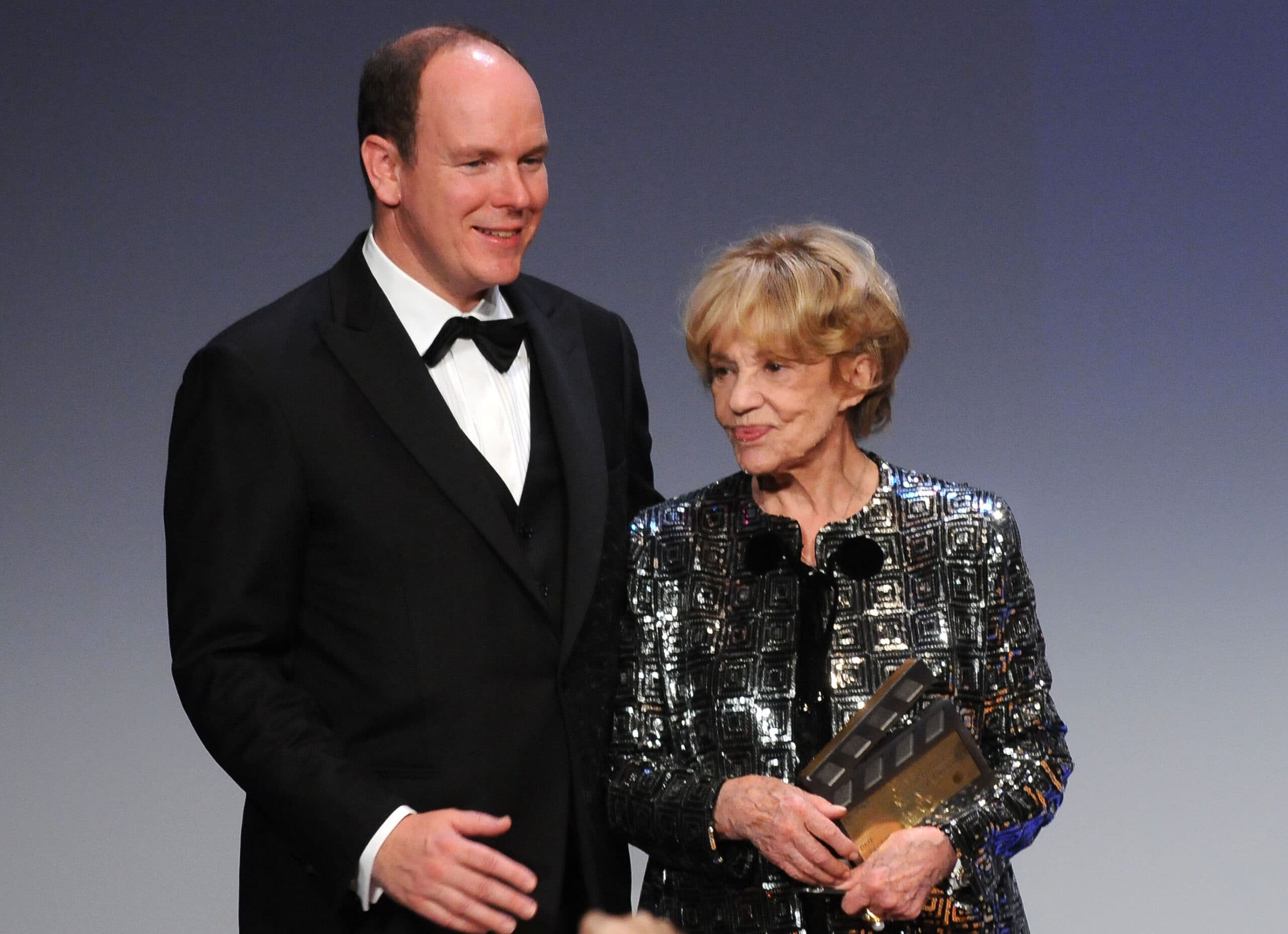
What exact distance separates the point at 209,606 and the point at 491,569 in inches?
14.3

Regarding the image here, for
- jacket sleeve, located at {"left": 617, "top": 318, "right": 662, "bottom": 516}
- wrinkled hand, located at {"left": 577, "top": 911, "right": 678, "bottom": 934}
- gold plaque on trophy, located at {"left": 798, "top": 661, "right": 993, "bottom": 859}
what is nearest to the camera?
wrinkled hand, located at {"left": 577, "top": 911, "right": 678, "bottom": 934}

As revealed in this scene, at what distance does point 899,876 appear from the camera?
75.8 inches

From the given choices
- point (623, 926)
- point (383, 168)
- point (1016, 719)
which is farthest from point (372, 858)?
point (383, 168)

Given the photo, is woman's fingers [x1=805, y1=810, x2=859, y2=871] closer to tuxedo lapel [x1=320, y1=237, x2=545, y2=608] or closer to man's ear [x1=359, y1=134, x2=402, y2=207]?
tuxedo lapel [x1=320, y1=237, x2=545, y2=608]

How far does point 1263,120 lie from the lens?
12.0ft

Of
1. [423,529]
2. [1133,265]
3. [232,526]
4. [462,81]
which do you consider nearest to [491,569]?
[423,529]

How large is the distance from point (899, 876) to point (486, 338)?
919 millimetres

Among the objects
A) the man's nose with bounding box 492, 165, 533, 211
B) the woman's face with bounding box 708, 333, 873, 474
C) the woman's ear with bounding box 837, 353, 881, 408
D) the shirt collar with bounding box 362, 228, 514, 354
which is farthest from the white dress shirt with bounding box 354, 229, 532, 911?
the woman's ear with bounding box 837, 353, 881, 408

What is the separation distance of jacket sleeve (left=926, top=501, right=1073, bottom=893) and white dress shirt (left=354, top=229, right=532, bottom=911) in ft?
2.17

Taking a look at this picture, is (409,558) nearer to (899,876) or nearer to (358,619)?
(358,619)

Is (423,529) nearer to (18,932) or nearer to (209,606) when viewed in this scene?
(209,606)

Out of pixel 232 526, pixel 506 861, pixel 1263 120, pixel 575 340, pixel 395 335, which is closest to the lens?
pixel 506 861

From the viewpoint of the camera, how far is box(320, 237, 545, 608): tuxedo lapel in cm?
211

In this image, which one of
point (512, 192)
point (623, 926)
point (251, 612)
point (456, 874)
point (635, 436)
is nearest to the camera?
point (623, 926)
